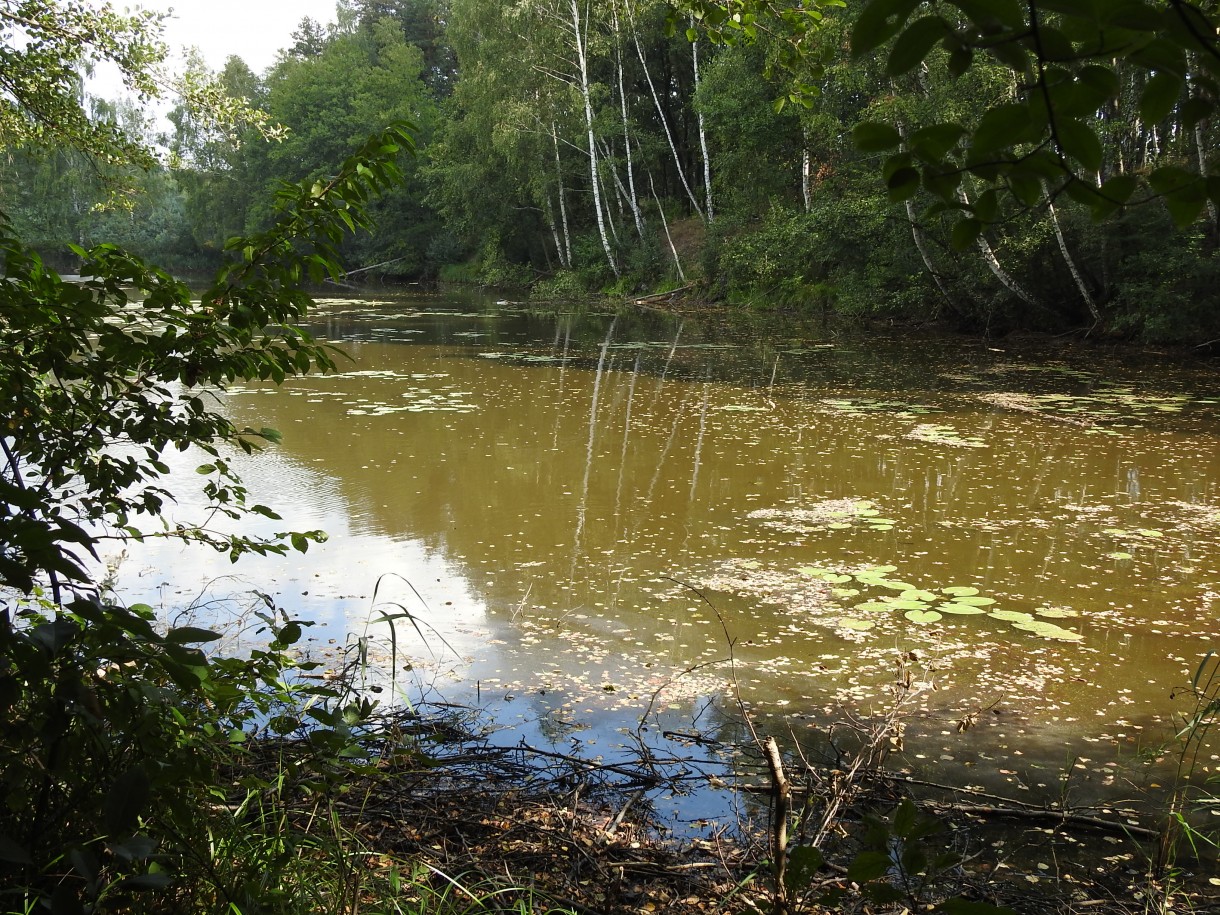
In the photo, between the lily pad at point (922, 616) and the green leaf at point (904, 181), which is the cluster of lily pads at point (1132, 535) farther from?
the green leaf at point (904, 181)

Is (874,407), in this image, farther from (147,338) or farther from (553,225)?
(553,225)

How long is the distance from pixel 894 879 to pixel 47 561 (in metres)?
2.03

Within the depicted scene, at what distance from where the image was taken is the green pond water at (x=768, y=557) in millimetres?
3486

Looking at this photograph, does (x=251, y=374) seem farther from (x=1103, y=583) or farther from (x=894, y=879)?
(x=1103, y=583)

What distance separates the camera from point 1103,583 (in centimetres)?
468

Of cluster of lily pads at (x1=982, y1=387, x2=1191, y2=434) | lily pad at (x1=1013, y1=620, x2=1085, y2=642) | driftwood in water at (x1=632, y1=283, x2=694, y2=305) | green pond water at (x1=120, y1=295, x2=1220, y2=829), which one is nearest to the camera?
green pond water at (x1=120, y1=295, x2=1220, y2=829)

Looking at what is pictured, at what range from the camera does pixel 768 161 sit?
2038 cm

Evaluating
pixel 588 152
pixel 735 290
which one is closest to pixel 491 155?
pixel 588 152

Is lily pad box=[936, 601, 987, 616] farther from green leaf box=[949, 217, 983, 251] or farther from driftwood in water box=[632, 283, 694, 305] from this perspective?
driftwood in water box=[632, 283, 694, 305]

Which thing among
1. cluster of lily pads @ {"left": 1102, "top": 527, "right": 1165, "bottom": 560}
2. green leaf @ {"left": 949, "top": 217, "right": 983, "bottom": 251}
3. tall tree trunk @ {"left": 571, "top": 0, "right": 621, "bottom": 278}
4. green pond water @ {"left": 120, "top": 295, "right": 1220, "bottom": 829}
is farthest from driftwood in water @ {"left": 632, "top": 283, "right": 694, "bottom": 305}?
green leaf @ {"left": 949, "top": 217, "right": 983, "bottom": 251}

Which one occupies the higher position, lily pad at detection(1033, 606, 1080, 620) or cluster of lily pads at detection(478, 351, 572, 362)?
cluster of lily pads at detection(478, 351, 572, 362)

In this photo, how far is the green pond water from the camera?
349 cm

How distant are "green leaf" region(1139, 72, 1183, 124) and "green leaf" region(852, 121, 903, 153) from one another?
0.22 metres

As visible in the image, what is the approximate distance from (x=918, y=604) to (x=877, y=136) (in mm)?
3881
